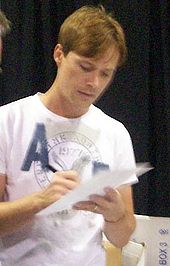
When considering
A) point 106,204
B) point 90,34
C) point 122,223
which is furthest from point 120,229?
point 90,34

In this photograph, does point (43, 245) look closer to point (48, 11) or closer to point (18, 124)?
point (18, 124)

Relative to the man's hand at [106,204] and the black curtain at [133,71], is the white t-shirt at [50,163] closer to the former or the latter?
the man's hand at [106,204]

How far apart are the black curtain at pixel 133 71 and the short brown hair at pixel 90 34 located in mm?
1287

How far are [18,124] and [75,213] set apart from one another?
10.8 inches

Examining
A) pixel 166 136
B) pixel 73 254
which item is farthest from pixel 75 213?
pixel 166 136

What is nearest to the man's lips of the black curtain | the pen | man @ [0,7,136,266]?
man @ [0,7,136,266]

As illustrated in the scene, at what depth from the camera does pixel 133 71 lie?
273 centimetres

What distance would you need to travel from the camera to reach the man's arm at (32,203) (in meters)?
1.17

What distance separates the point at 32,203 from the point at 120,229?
304mm

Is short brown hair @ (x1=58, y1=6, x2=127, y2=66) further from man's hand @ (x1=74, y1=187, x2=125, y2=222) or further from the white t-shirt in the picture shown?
man's hand @ (x1=74, y1=187, x2=125, y2=222)

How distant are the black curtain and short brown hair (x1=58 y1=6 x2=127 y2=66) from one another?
129cm

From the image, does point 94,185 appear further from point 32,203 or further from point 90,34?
point 90,34

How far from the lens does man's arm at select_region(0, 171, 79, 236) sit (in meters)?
1.17

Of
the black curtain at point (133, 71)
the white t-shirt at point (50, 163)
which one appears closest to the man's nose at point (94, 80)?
the white t-shirt at point (50, 163)
